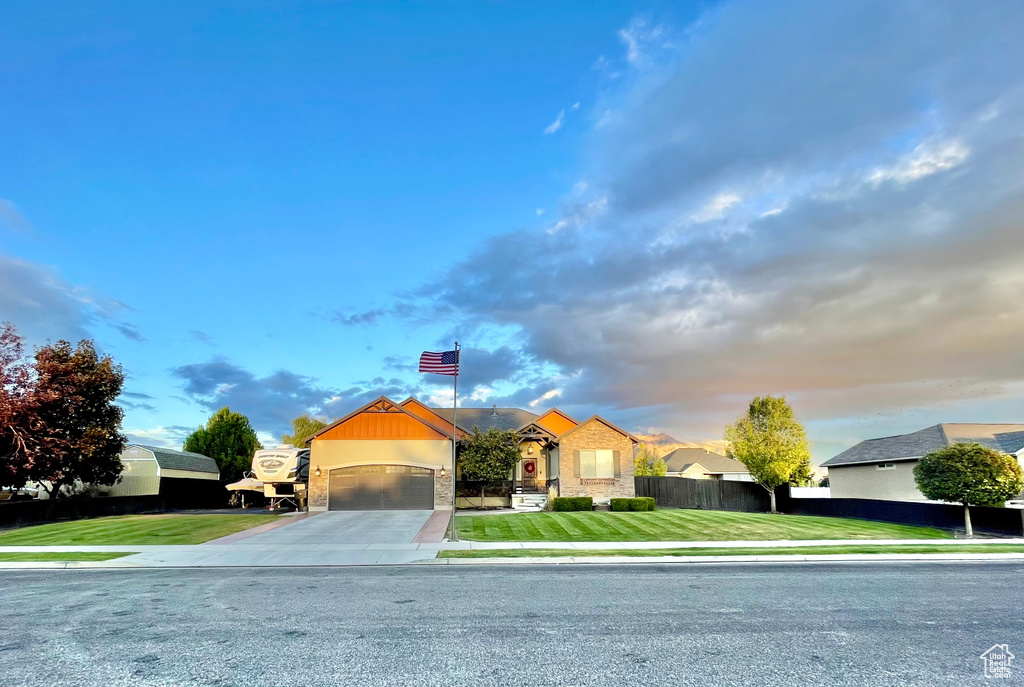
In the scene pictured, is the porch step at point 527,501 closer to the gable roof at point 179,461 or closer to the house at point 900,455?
the house at point 900,455

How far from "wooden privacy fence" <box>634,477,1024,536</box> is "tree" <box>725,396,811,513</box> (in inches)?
67.9

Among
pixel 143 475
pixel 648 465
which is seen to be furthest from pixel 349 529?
pixel 648 465

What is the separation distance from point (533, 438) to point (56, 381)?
1089 inches

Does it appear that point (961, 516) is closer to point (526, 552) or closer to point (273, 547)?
point (526, 552)

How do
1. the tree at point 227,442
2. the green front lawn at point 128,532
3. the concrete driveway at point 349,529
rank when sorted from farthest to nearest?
the tree at point 227,442 < the concrete driveway at point 349,529 < the green front lawn at point 128,532

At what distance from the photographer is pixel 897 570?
15.3m

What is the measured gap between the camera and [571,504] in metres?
33.7

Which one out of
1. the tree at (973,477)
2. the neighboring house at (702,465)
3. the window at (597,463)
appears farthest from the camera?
the neighboring house at (702,465)

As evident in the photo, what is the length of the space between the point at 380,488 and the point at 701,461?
5205 centimetres

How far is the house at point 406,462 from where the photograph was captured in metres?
36.5

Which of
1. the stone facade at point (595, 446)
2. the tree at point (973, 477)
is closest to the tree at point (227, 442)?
the stone facade at point (595, 446)

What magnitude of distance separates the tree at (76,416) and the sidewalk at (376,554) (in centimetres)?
1340

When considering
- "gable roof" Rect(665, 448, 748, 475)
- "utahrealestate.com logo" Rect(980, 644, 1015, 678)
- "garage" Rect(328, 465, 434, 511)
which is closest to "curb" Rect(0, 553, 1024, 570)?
"utahrealestate.com logo" Rect(980, 644, 1015, 678)

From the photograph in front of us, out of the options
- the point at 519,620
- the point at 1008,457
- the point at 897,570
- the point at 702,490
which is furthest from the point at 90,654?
the point at 702,490
